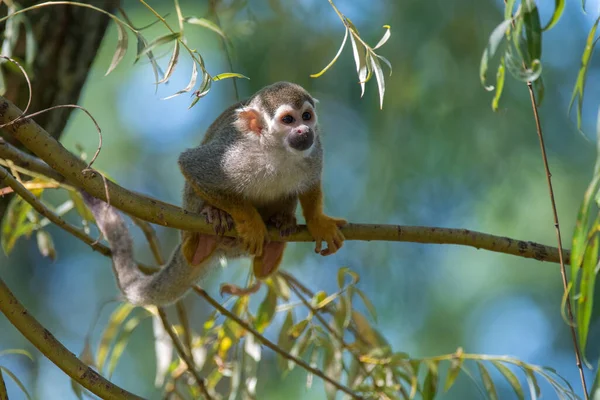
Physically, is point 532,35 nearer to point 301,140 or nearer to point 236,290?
point 301,140

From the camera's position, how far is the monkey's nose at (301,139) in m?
3.29

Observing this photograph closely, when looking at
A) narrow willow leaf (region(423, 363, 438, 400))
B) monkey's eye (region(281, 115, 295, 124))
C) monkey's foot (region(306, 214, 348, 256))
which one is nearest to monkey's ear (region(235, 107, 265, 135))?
monkey's eye (region(281, 115, 295, 124))

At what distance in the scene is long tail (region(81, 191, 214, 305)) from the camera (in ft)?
11.4

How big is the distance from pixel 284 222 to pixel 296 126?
0.48 metres

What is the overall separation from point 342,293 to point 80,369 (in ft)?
5.04

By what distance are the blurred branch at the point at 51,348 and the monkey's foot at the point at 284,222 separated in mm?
1314

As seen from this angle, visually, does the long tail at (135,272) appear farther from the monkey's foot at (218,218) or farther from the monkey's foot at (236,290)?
the monkey's foot at (218,218)

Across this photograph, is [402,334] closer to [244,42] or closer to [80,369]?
[244,42]

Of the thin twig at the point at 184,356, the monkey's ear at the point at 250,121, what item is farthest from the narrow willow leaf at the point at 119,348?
the monkey's ear at the point at 250,121

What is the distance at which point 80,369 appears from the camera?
2035mm

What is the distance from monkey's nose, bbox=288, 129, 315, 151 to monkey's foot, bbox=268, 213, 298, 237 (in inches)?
14.8

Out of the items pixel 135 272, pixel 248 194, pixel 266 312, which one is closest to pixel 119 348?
pixel 135 272

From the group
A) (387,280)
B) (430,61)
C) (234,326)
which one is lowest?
(234,326)

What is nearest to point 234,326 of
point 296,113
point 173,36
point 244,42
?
point 296,113
